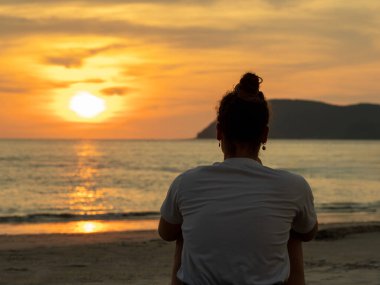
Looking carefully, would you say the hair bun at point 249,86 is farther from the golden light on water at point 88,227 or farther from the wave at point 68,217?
the wave at point 68,217

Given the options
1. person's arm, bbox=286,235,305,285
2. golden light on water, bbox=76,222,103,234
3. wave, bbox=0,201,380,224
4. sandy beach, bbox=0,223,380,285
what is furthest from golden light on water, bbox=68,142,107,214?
person's arm, bbox=286,235,305,285

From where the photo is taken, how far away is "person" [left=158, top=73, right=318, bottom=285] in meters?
2.84

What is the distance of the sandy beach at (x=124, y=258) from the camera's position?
1045cm

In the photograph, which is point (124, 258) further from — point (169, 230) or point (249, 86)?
point (249, 86)

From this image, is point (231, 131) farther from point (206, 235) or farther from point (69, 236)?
point (69, 236)

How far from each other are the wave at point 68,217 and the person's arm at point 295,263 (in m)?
21.8

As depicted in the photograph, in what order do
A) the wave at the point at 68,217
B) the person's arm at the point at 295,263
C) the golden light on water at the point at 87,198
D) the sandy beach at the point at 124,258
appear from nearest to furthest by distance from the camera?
1. the person's arm at the point at 295,263
2. the sandy beach at the point at 124,258
3. the wave at the point at 68,217
4. the golden light on water at the point at 87,198

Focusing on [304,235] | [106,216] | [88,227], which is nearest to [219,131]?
[304,235]

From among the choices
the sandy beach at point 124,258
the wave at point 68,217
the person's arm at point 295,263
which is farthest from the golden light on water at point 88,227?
the person's arm at point 295,263

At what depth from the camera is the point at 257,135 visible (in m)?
2.98

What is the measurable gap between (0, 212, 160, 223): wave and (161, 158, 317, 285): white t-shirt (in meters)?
21.8

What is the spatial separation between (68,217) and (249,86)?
77.9ft

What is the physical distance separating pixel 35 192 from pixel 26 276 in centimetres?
2973

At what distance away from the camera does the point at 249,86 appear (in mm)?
2947
